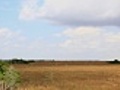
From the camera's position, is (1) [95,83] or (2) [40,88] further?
(1) [95,83]

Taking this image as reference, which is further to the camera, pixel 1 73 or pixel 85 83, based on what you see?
pixel 85 83

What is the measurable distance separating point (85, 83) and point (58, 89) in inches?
189

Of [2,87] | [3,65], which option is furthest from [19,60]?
[2,87]

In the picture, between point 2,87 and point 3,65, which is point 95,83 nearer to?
point 3,65

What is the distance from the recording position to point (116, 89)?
34875 millimetres

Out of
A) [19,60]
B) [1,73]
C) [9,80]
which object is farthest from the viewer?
[19,60]

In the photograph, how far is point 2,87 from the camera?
26047mm

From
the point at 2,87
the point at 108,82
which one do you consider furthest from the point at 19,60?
the point at 2,87

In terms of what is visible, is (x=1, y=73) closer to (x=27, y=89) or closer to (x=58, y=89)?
(x=27, y=89)

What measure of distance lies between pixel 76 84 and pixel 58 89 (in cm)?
338

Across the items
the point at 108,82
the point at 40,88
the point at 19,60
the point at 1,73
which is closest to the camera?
the point at 1,73

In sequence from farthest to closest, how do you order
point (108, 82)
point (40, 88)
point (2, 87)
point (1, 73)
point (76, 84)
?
1. point (108, 82)
2. point (76, 84)
3. point (40, 88)
4. point (1, 73)
5. point (2, 87)

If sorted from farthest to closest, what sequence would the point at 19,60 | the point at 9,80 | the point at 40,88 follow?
the point at 19,60
the point at 40,88
the point at 9,80

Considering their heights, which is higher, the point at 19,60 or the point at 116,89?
Answer: the point at 19,60
